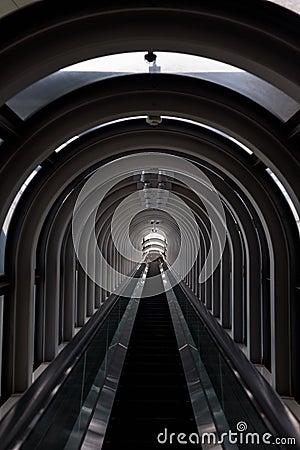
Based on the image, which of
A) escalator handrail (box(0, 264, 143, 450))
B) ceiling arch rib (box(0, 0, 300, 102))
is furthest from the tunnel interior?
escalator handrail (box(0, 264, 143, 450))

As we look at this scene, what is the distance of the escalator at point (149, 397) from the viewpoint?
723 cm

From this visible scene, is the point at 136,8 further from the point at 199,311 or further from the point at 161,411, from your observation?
the point at 199,311

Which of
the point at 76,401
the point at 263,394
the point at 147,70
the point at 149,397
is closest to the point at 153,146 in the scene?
the point at 147,70

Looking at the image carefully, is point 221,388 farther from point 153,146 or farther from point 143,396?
point 153,146

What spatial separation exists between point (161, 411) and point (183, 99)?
15.6ft

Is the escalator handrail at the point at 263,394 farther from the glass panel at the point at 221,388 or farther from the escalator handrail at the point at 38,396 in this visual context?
the escalator handrail at the point at 38,396

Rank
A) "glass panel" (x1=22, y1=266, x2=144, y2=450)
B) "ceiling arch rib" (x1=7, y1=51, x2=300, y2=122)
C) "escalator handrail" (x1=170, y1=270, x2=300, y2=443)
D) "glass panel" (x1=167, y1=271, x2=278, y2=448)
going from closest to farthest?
1. "escalator handrail" (x1=170, y1=270, x2=300, y2=443)
2. "glass panel" (x1=22, y1=266, x2=144, y2=450)
3. "glass panel" (x1=167, y1=271, x2=278, y2=448)
4. "ceiling arch rib" (x1=7, y1=51, x2=300, y2=122)

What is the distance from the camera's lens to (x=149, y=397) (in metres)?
8.77

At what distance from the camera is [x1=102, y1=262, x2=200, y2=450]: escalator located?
23.7ft

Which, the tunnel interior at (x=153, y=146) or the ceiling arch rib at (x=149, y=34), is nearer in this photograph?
the ceiling arch rib at (x=149, y=34)

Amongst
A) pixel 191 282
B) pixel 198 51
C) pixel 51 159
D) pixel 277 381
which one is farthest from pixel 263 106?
pixel 191 282

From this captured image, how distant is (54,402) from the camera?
4809 mm

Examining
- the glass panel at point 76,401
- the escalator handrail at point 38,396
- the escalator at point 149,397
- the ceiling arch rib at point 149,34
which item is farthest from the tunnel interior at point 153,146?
the escalator at point 149,397

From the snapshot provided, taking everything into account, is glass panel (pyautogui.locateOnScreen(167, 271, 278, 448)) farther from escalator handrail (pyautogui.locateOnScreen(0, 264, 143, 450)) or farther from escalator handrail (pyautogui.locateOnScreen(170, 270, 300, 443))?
escalator handrail (pyautogui.locateOnScreen(0, 264, 143, 450))
